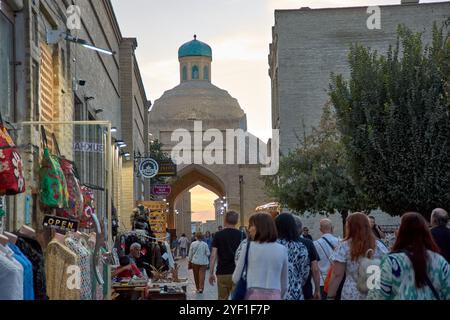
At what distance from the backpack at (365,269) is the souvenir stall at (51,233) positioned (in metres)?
2.75

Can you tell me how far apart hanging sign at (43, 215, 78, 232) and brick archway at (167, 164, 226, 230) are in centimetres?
5434

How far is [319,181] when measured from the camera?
99.0 feet

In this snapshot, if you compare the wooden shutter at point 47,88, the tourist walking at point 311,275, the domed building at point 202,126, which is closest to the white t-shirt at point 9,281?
the tourist walking at point 311,275

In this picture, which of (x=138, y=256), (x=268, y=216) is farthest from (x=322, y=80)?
(x=268, y=216)

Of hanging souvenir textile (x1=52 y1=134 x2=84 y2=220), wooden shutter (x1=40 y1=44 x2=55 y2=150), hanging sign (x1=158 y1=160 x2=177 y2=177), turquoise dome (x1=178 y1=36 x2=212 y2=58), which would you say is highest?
turquoise dome (x1=178 y1=36 x2=212 y2=58)

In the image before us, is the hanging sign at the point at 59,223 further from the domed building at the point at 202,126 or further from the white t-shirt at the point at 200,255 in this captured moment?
the domed building at the point at 202,126

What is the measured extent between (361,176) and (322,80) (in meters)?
22.4

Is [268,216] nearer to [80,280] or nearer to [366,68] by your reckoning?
[80,280]

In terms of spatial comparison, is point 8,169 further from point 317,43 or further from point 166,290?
point 317,43

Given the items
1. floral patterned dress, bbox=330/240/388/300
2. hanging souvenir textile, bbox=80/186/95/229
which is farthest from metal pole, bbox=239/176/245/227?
floral patterned dress, bbox=330/240/388/300

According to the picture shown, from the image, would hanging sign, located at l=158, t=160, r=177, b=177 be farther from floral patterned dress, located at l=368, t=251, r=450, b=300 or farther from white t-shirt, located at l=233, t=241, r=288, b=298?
floral patterned dress, located at l=368, t=251, r=450, b=300

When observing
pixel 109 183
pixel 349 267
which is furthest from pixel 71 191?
pixel 349 267

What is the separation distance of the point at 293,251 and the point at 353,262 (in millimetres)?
810

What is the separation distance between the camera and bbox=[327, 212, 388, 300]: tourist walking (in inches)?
338
